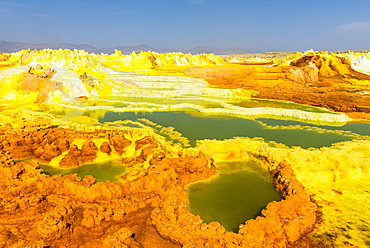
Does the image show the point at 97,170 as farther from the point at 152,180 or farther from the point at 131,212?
the point at 131,212

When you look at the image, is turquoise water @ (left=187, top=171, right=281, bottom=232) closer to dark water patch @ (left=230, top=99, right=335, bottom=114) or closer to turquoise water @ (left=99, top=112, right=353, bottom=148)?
turquoise water @ (left=99, top=112, right=353, bottom=148)

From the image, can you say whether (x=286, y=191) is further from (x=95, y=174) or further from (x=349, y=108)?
(x=349, y=108)

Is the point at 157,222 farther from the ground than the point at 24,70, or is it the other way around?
the point at 24,70

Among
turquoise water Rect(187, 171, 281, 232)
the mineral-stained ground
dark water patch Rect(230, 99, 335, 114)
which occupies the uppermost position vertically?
dark water patch Rect(230, 99, 335, 114)

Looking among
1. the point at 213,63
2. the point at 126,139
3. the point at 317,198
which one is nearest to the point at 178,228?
the point at 317,198

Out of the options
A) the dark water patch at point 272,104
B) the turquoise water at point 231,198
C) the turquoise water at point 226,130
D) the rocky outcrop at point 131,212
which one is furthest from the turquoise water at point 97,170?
the dark water patch at point 272,104

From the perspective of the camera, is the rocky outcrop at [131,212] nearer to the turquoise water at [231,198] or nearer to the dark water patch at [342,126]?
the turquoise water at [231,198]

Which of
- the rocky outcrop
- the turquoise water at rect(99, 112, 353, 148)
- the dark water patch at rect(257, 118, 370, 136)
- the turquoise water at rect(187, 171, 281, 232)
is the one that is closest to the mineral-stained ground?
the rocky outcrop
